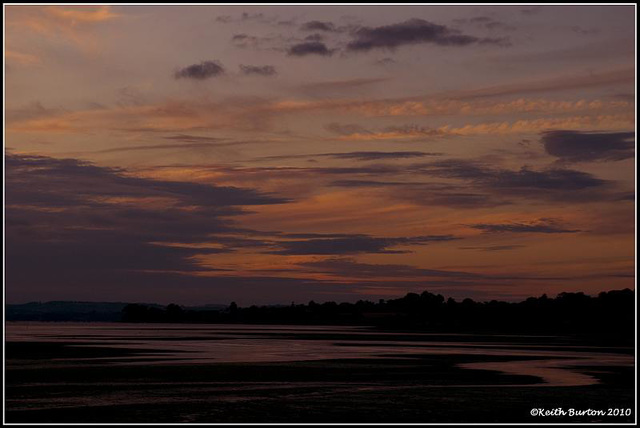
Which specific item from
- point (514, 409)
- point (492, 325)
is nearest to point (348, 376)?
point (514, 409)

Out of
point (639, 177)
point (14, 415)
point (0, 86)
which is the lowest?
point (14, 415)

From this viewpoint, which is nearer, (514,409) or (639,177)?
(639,177)

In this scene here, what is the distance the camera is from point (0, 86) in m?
36.8

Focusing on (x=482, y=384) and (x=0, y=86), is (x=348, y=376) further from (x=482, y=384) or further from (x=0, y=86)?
(x=0, y=86)

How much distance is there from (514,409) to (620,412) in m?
4.48

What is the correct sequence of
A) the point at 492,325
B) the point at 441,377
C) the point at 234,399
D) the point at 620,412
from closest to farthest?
the point at 620,412
the point at 234,399
the point at 441,377
the point at 492,325

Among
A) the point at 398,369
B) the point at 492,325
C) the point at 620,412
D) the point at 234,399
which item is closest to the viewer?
the point at 620,412

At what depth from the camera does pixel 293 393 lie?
44.3 metres

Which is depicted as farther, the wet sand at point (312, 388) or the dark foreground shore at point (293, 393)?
the wet sand at point (312, 388)

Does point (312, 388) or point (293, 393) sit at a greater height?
point (312, 388)

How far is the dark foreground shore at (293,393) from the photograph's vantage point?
3716 centimetres

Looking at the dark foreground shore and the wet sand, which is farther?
the wet sand

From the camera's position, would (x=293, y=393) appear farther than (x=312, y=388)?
No

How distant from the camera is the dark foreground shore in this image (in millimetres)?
37156
